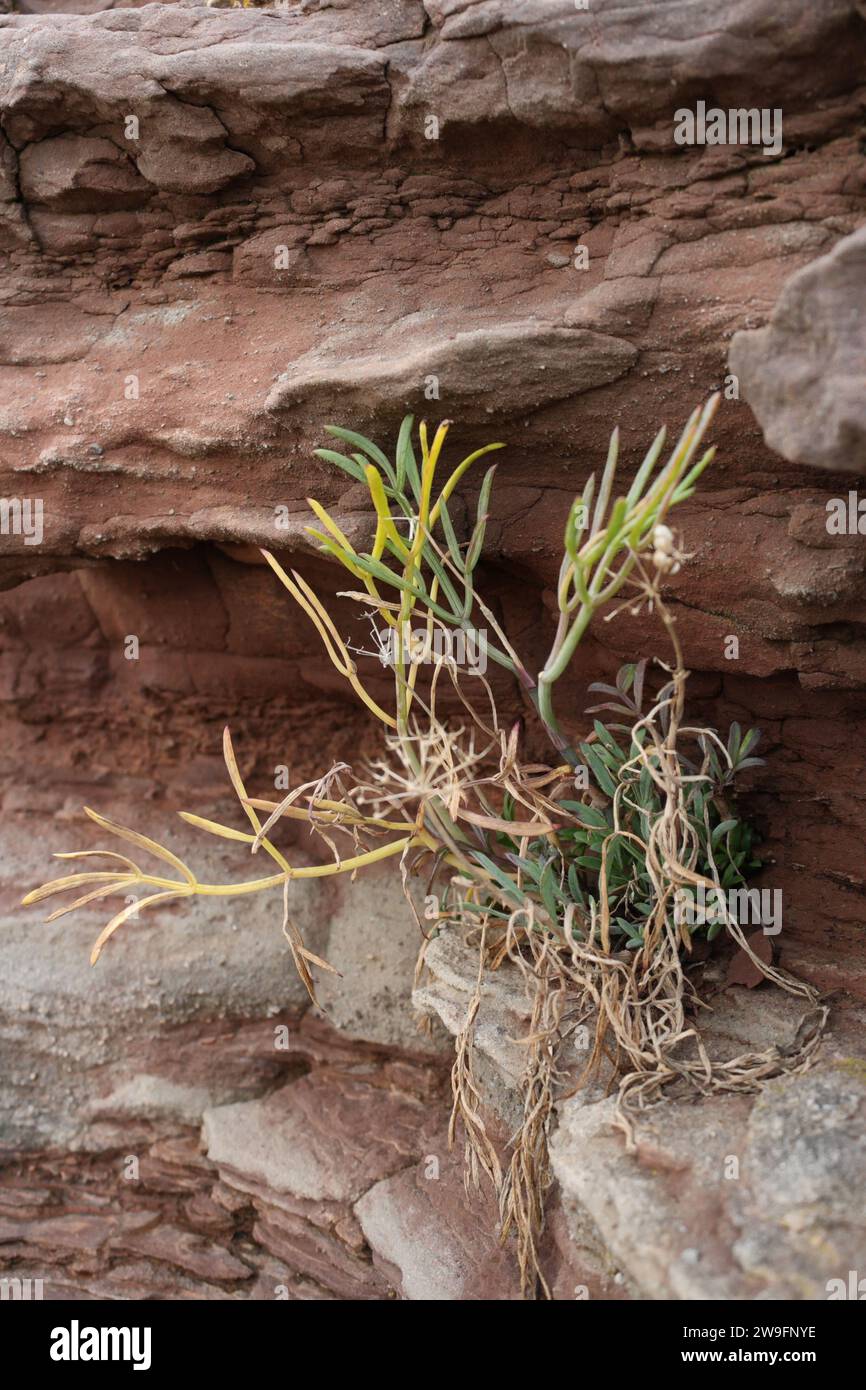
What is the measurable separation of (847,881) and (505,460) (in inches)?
50.3

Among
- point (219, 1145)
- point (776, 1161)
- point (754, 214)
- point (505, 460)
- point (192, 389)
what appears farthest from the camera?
point (219, 1145)

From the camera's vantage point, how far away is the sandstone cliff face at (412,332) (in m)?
2.29

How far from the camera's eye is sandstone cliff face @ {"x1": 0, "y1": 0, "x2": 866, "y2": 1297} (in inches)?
90.0

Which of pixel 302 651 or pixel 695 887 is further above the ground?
pixel 302 651

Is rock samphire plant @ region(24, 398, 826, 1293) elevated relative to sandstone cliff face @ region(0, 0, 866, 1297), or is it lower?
lower

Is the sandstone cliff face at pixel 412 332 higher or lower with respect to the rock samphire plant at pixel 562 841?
higher

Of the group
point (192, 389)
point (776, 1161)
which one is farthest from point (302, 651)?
point (776, 1161)

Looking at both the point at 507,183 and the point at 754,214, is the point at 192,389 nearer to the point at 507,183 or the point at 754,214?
the point at 507,183

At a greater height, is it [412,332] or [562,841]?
[412,332]

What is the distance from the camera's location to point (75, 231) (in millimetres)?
3012

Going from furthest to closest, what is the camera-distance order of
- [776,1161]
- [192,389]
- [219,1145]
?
[219,1145] < [192,389] < [776,1161]

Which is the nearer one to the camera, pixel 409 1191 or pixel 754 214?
pixel 754 214

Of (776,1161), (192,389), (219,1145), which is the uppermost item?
(192,389)

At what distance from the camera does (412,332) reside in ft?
8.61
